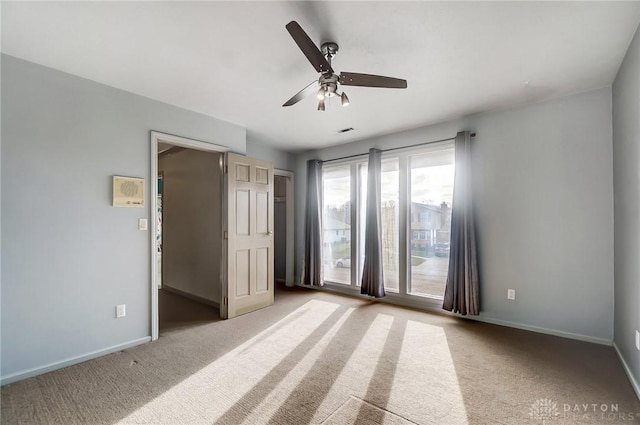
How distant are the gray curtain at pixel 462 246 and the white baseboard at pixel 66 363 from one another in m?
3.66

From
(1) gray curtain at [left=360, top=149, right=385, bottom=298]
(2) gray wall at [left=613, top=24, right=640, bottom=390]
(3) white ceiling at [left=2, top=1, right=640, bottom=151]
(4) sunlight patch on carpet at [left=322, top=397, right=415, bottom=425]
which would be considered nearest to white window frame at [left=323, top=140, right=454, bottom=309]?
(1) gray curtain at [left=360, top=149, right=385, bottom=298]

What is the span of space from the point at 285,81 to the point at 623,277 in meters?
3.52

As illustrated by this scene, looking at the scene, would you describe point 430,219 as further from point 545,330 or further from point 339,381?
point 339,381

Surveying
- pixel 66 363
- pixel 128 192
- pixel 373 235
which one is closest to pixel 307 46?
pixel 128 192

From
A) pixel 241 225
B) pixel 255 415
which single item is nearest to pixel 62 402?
Answer: pixel 255 415

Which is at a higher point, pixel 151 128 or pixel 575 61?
pixel 575 61

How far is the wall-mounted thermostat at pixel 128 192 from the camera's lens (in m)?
2.79

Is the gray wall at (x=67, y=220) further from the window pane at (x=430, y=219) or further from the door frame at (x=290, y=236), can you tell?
the window pane at (x=430, y=219)

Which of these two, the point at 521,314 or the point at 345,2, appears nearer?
the point at 345,2

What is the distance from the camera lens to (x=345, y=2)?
5.66 feet

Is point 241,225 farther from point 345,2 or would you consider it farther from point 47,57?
point 345,2

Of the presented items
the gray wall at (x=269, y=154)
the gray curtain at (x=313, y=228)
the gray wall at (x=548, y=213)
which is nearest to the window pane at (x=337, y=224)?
the gray curtain at (x=313, y=228)
